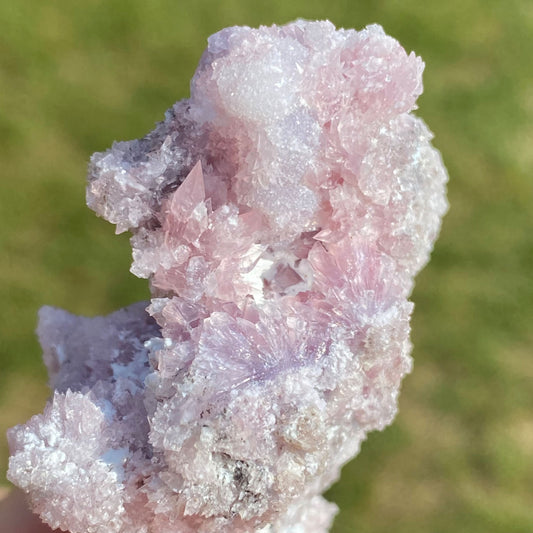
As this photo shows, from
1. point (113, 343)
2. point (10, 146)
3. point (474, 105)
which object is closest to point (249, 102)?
point (113, 343)

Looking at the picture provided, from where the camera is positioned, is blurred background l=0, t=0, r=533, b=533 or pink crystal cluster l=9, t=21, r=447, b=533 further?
blurred background l=0, t=0, r=533, b=533

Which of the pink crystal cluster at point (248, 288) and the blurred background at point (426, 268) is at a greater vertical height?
the blurred background at point (426, 268)

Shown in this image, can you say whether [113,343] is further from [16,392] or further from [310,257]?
[16,392]

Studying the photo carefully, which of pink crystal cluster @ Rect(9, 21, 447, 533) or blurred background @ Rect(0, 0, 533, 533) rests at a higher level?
blurred background @ Rect(0, 0, 533, 533)

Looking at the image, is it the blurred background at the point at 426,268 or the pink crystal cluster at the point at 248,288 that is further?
the blurred background at the point at 426,268
